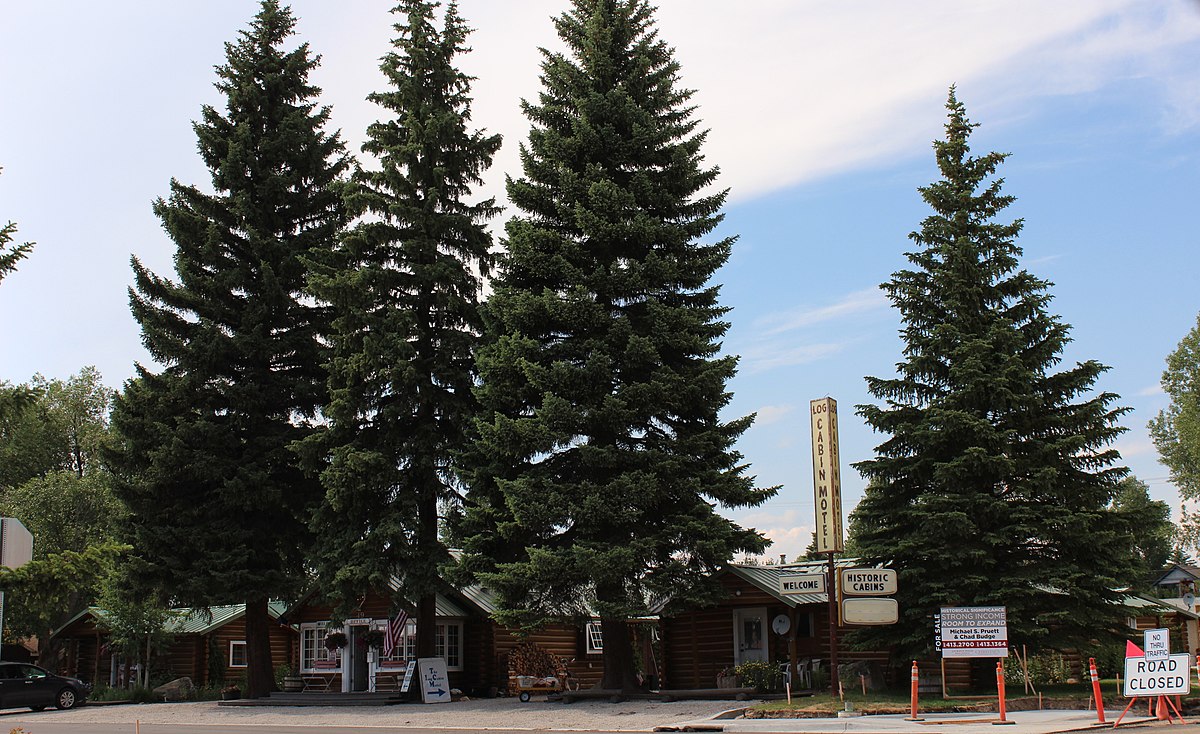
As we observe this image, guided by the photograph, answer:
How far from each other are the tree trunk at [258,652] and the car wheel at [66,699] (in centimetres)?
767

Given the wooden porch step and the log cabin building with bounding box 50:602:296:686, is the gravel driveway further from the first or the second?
the log cabin building with bounding box 50:602:296:686

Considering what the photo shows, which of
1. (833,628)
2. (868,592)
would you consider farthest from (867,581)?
(833,628)

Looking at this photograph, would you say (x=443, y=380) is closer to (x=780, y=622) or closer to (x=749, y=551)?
(x=749, y=551)

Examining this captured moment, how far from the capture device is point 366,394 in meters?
29.9

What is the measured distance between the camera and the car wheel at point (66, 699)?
36375 mm

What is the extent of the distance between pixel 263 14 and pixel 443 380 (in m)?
14.7

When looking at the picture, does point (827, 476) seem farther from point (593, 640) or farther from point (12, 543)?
point (12, 543)

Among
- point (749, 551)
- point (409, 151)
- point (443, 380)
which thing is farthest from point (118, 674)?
point (749, 551)

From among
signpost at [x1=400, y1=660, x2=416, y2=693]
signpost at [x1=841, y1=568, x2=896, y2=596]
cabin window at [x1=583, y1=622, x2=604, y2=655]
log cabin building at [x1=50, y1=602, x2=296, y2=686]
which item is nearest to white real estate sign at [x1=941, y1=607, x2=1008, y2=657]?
signpost at [x1=841, y1=568, x2=896, y2=596]

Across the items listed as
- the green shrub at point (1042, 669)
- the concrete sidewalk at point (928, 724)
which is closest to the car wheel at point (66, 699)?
the concrete sidewalk at point (928, 724)

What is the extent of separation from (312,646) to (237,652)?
9234mm

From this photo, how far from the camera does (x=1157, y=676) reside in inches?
739

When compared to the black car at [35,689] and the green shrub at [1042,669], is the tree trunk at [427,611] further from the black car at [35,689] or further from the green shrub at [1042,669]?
the green shrub at [1042,669]

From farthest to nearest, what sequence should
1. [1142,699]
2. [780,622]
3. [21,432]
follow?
[21,432] → [780,622] → [1142,699]
